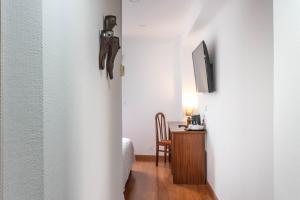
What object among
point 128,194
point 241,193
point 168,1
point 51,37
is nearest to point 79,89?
point 51,37

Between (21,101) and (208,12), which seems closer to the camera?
(21,101)

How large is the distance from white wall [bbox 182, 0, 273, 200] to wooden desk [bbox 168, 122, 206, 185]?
415mm

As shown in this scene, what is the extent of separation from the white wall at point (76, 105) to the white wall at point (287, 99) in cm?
92

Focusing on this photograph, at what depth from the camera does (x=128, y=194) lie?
419 cm

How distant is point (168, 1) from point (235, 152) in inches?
A: 80.2

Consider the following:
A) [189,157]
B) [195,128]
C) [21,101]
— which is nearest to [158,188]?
[189,157]

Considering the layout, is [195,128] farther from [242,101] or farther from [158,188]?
[242,101]

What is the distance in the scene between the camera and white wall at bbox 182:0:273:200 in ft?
7.44

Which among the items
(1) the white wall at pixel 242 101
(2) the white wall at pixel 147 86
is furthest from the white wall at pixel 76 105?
(2) the white wall at pixel 147 86

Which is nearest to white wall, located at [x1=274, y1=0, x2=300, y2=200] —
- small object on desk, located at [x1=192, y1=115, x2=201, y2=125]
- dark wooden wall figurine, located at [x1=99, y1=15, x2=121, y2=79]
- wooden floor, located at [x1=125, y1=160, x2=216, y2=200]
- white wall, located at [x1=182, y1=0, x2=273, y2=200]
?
white wall, located at [x1=182, y1=0, x2=273, y2=200]

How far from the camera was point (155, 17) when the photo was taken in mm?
4605

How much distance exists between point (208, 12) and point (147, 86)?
3.05m

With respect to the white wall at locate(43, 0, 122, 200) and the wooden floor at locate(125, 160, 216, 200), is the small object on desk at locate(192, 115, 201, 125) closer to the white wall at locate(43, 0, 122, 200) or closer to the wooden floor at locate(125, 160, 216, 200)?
the wooden floor at locate(125, 160, 216, 200)

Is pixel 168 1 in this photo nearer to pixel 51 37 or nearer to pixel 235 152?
pixel 235 152
